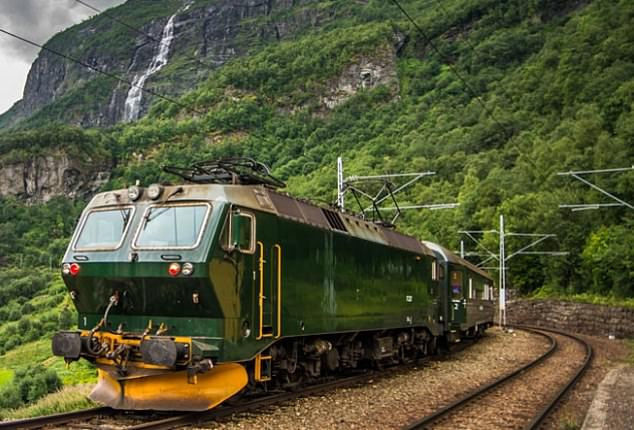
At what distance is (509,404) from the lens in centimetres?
1371

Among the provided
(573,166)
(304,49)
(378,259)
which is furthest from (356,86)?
(378,259)

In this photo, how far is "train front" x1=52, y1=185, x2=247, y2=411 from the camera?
10.7m

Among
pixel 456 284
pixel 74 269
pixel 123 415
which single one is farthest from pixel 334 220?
pixel 456 284

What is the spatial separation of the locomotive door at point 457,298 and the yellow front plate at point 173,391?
1474 cm

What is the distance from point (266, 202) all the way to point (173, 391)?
3449mm

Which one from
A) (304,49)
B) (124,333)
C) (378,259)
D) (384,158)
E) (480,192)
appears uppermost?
(304,49)

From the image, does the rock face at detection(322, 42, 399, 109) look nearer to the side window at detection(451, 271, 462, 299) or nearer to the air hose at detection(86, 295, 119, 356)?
the side window at detection(451, 271, 462, 299)

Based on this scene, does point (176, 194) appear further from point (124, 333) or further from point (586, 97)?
point (586, 97)

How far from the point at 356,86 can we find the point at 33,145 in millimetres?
82951

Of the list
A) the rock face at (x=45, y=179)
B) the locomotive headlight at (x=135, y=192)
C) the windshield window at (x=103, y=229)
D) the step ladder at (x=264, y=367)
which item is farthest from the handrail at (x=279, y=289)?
the rock face at (x=45, y=179)

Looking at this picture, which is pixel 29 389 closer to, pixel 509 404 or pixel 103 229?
pixel 103 229

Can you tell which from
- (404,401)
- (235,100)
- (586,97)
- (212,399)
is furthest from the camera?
(235,100)

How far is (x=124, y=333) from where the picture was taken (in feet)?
36.1

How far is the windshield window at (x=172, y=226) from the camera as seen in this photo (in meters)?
11.0
